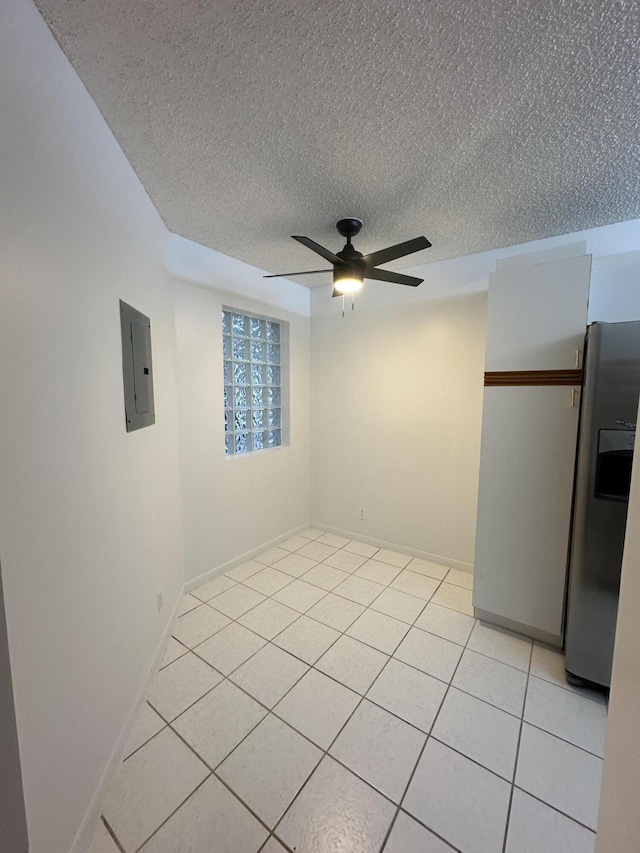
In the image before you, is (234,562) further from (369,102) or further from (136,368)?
(369,102)

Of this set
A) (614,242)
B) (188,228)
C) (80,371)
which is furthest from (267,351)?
(614,242)

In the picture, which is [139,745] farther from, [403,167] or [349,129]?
[403,167]

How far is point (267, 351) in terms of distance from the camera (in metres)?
3.32

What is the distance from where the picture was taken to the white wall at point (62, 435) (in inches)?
32.3

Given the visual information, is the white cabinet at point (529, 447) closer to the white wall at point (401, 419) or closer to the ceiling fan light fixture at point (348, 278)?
the white wall at point (401, 419)

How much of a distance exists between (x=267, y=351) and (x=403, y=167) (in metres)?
2.02

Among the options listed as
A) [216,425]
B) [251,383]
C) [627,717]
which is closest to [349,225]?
[251,383]

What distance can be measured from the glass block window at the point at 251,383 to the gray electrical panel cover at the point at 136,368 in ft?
3.50

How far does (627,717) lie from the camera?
2.08 ft

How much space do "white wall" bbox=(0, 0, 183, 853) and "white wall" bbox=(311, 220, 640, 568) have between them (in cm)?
213

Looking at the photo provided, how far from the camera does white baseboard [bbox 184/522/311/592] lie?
259 cm

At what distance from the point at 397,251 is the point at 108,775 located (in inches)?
107

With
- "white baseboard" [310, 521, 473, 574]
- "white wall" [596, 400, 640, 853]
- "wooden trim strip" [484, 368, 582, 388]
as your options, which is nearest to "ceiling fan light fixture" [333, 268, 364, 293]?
"wooden trim strip" [484, 368, 582, 388]

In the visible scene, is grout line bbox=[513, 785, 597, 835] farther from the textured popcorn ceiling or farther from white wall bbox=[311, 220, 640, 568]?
the textured popcorn ceiling
